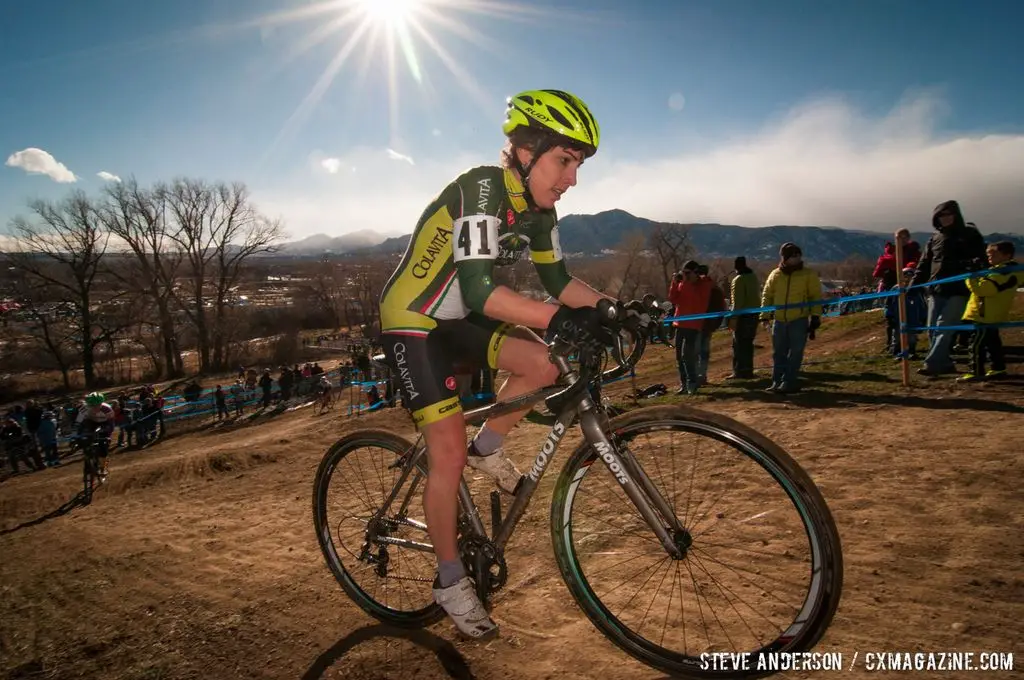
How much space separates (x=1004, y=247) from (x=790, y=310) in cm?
349

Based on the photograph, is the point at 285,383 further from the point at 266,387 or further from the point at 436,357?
the point at 436,357

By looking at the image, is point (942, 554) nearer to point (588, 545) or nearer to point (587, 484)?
point (588, 545)

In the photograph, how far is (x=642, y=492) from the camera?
2572mm

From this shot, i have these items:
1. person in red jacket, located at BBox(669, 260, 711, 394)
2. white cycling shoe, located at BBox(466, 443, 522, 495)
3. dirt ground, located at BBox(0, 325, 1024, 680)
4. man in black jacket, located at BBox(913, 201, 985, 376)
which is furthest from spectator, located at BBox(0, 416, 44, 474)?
man in black jacket, located at BBox(913, 201, 985, 376)

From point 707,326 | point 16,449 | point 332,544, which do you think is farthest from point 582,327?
point 16,449

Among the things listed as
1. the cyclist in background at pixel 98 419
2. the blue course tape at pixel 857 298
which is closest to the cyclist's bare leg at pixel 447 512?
the blue course tape at pixel 857 298

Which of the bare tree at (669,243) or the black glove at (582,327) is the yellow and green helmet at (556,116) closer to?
the black glove at (582,327)

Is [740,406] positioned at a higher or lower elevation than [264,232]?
lower

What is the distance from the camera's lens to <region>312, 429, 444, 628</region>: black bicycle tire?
3.28m

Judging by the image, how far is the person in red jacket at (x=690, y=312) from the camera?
1095 centimetres

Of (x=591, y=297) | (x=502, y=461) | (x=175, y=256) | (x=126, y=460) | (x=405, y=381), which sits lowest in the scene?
(x=126, y=460)

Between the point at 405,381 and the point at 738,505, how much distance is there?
3087 millimetres

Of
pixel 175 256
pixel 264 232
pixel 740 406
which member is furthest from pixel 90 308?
pixel 740 406

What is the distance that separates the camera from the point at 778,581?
324 centimetres
